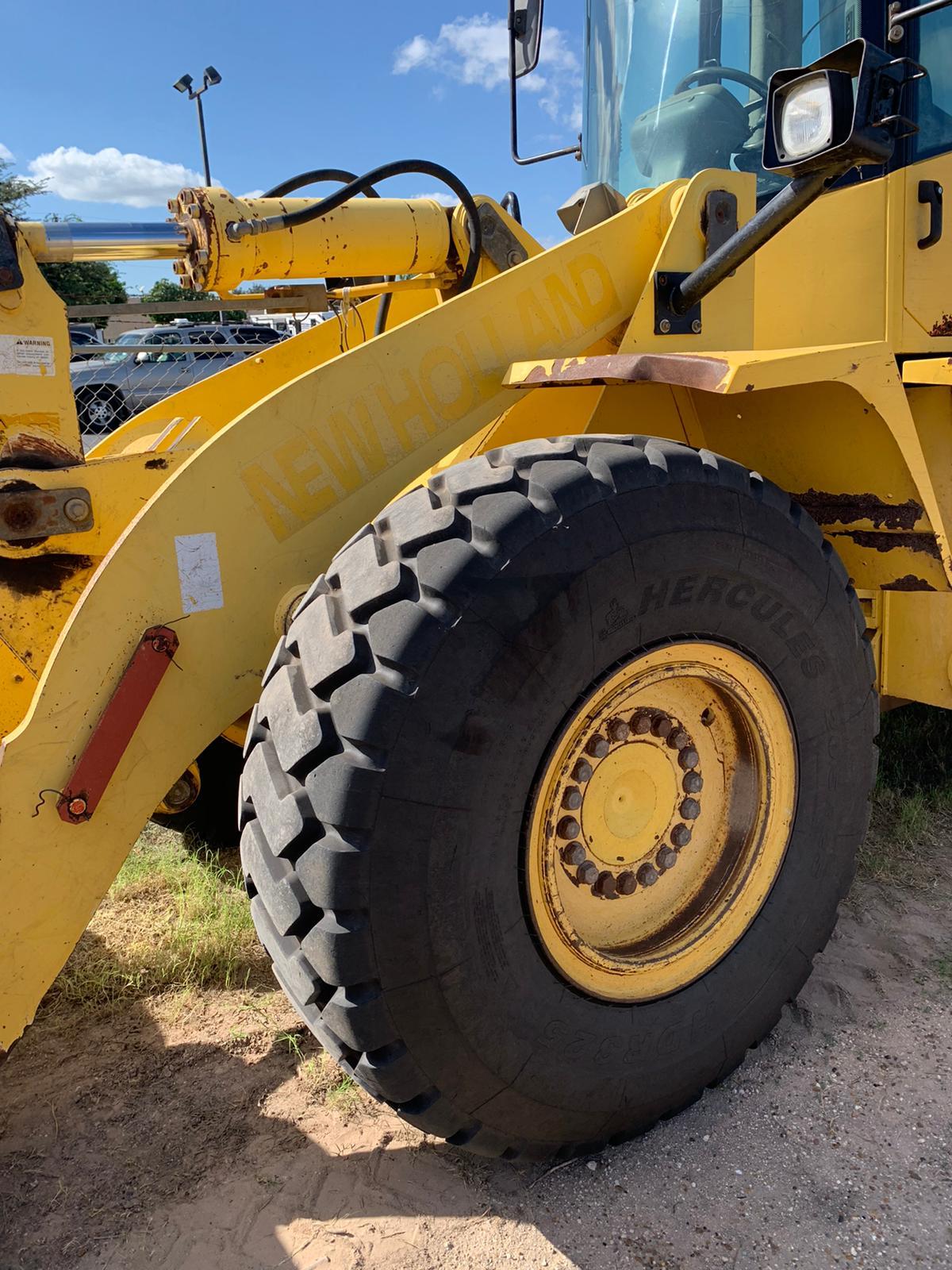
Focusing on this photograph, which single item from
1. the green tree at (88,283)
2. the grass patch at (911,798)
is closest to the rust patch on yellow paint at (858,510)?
the grass patch at (911,798)

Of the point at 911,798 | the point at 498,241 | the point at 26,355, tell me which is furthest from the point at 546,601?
the point at 911,798

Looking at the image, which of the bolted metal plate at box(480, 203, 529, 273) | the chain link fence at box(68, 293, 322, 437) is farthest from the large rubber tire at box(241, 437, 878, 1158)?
the chain link fence at box(68, 293, 322, 437)

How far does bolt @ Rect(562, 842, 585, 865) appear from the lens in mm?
2031

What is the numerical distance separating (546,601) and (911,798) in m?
2.61

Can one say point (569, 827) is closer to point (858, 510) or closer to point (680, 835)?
point (680, 835)

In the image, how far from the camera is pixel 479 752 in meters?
1.72

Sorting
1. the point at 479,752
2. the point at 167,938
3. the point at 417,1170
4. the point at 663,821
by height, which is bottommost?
the point at 417,1170

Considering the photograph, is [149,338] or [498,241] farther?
[149,338]

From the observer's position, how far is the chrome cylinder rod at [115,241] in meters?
2.82

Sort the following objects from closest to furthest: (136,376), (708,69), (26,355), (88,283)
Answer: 1. (26,355)
2. (708,69)
3. (136,376)
4. (88,283)

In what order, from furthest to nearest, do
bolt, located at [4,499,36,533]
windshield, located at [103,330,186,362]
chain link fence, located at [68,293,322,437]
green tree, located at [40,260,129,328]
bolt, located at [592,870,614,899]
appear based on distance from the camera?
green tree, located at [40,260,129,328] < windshield, located at [103,330,186,362] < chain link fence, located at [68,293,322,437] < bolt, located at [4,499,36,533] < bolt, located at [592,870,614,899]

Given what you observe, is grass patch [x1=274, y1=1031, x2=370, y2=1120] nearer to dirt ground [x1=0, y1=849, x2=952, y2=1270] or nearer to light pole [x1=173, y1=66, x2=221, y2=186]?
dirt ground [x1=0, y1=849, x2=952, y2=1270]

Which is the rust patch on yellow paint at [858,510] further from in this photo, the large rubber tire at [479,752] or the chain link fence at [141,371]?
the chain link fence at [141,371]

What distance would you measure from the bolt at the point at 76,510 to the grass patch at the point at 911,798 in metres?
2.72
